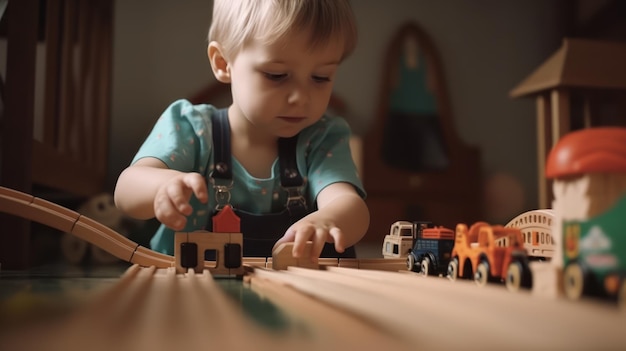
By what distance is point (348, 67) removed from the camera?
8.23 feet

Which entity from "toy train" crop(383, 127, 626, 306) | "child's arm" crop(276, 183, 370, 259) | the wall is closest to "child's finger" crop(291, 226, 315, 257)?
"child's arm" crop(276, 183, 370, 259)

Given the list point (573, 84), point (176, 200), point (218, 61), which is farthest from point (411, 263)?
point (573, 84)

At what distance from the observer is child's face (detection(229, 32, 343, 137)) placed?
0.81 metres

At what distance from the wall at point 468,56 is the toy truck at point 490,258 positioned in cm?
192

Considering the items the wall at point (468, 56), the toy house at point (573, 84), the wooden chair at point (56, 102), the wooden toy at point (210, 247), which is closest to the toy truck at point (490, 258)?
the wooden toy at point (210, 247)

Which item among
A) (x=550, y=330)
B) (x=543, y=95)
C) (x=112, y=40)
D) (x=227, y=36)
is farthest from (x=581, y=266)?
(x=112, y=40)

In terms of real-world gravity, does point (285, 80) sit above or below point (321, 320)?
above

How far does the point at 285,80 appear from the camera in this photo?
840mm

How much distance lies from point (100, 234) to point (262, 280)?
26cm

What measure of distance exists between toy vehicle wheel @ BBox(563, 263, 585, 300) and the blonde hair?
0.55 metres

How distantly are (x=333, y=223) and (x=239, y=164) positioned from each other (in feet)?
0.91

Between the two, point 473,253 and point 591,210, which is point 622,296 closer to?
point 591,210

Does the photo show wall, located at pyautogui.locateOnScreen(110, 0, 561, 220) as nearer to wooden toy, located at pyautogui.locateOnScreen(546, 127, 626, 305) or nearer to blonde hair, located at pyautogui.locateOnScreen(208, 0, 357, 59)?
blonde hair, located at pyautogui.locateOnScreen(208, 0, 357, 59)

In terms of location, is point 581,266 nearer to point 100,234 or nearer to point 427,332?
point 427,332
